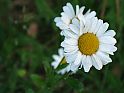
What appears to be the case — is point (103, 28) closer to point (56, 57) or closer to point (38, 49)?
point (56, 57)

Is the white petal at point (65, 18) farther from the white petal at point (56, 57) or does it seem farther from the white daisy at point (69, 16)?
the white petal at point (56, 57)

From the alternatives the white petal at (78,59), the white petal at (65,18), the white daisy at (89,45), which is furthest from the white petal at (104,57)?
the white petal at (65,18)

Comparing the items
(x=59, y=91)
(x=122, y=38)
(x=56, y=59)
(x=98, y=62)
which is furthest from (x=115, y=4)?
(x=98, y=62)

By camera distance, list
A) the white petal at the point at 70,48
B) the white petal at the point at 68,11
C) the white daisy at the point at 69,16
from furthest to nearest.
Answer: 1. the white petal at the point at 68,11
2. the white daisy at the point at 69,16
3. the white petal at the point at 70,48

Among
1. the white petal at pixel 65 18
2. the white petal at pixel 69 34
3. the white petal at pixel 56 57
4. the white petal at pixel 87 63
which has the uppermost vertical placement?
the white petal at pixel 65 18

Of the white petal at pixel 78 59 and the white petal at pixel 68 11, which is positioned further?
the white petal at pixel 68 11

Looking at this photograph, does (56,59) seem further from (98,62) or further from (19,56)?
(98,62)

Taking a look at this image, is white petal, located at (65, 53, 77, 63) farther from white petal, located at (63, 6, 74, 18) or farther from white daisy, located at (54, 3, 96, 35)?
white petal, located at (63, 6, 74, 18)

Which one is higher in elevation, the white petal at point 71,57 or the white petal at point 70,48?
the white petal at point 70,48
